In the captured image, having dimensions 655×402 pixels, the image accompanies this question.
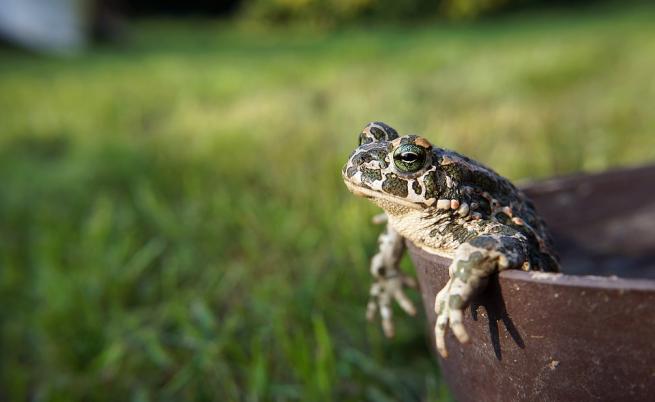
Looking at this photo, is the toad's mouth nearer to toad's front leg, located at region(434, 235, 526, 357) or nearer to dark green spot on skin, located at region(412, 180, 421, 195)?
dark green spot on skin, located at region(412, 180, 421, 195)

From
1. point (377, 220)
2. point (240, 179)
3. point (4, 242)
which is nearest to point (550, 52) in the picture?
point (240, 179)

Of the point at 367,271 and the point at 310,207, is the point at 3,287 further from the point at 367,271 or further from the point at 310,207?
the point at 367,271

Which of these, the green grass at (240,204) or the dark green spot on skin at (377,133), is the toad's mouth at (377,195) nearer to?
the dark green spot on skin at (377,133)

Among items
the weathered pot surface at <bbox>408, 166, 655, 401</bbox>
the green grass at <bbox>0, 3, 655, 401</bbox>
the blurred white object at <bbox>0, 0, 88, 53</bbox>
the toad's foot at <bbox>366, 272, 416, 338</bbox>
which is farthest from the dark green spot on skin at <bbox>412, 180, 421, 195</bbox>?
the blurred white object at <bbox>0, 0, 88, 53</bbox>

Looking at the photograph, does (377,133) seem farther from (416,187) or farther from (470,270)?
(470,270)

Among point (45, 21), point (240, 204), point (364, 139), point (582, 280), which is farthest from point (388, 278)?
point (45, 21)
